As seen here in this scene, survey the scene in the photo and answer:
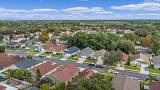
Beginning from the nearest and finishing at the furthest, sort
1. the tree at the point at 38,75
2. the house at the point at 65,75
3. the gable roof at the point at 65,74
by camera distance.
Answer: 1. the house at the point at 65,75
2. the gable roof at the point at 65,74
3. the tree at the point at 38,75

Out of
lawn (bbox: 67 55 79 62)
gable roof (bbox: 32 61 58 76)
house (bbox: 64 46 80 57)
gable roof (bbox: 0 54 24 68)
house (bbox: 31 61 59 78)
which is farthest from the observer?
house (bbox: 64 46 80 57)

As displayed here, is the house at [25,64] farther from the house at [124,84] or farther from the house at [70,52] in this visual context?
the house at [124,84]

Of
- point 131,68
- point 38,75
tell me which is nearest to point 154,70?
point 131,68

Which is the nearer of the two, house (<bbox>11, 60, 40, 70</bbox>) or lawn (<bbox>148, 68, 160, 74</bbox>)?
house (<bbox>11, 60, 40, 70</bbox>)

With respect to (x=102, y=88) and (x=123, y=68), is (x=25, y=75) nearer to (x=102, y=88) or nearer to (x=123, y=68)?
(x=102, y=88)

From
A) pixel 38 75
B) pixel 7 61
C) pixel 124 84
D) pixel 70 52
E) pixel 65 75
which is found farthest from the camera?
pixel 70 52

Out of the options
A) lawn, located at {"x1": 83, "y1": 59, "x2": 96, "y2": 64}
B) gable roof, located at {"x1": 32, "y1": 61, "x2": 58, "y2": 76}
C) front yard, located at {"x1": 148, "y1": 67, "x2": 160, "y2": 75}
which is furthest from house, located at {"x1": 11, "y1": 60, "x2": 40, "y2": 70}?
front yard, located at {"x1": 148, "y1": 67, "x2": 160, "y2": 75}

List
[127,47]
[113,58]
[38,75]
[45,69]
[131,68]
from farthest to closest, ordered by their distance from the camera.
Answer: [127,47] → [113,58] → [131,68] → [45,69] → [38,75]

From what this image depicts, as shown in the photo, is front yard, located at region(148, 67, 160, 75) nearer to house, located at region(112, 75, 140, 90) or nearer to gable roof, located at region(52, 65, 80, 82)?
house, located at region(112, 75, 140, 90)

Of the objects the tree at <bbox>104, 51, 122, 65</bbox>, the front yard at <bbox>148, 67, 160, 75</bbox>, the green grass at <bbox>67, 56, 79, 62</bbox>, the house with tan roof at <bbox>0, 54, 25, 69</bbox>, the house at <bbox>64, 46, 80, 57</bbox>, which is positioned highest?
the tree at <bbox>104, 51, 122, 65</bbox>

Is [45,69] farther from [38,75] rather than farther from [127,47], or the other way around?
[127,47]

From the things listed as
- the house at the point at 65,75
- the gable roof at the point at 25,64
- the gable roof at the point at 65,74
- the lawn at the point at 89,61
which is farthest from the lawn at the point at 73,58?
the gable roof at the point at 65,74
